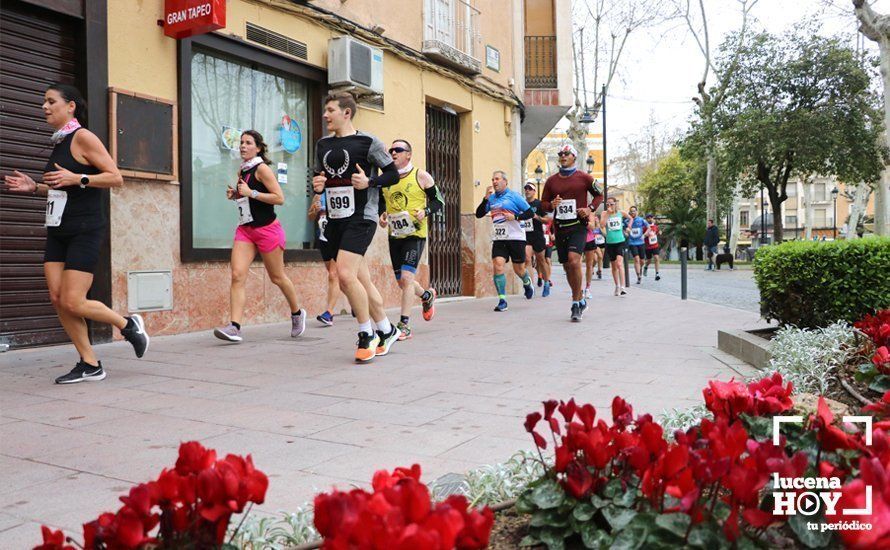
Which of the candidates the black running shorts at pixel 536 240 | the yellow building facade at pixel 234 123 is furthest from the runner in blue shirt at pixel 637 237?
the yellow building facade at pixel 234 123

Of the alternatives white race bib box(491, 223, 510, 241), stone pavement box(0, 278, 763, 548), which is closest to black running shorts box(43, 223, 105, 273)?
stone pavement box(0, 278, 763, 548)

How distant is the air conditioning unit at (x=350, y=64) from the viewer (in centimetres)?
1005

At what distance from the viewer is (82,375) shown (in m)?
5.15

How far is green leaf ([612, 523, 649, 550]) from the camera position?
168 cm

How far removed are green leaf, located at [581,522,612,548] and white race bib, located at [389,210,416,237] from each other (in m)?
6.05

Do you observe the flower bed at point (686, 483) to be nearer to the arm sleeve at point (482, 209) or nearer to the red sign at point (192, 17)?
the red sign at point (192, 17)

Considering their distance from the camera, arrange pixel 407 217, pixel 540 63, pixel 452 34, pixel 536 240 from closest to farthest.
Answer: pixel 407 217, pixel 452 34, pixel 536 240, pixel 540 63

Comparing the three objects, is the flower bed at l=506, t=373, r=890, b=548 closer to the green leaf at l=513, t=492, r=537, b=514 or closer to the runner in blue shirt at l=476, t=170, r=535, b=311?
the green leaf at l=513, t=492, r=537, b=514

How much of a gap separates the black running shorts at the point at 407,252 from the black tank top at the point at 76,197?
125 inches

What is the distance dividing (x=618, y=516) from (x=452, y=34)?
12685 millimetres

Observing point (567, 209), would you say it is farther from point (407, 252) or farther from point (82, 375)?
point (82, 375)

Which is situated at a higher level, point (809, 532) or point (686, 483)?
point (686, 483)

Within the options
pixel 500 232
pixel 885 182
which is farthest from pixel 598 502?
pixel 885 182

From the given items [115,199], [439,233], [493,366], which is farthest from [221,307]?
[439,233]
